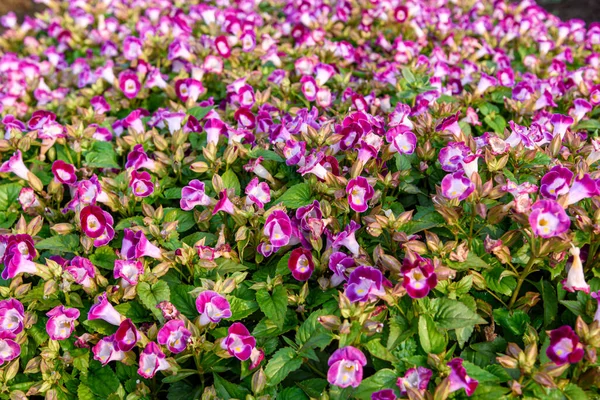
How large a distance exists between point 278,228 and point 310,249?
0.65 ft

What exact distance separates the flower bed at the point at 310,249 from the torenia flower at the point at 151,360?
1 cm

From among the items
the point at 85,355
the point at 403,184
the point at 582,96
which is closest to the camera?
the point at 85,355

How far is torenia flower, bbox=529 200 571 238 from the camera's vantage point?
1921 millimetres

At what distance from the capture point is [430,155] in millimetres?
2648

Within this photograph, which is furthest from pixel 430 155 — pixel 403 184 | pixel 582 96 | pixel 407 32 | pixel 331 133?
pixel 407 32

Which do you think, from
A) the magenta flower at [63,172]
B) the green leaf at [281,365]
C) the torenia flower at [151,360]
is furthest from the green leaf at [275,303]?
the magenta flower at [63,172]

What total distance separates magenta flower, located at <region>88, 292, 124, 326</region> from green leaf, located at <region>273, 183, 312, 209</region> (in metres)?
0.86

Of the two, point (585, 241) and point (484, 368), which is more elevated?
point (585, 241)

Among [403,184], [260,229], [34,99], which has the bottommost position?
[34,99]

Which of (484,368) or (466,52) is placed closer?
(484,368)

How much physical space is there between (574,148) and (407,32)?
7.94 ft

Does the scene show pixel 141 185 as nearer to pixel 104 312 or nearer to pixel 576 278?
pixel 104 312

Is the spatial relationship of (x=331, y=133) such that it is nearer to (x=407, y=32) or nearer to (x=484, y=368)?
(x=484, y=368)

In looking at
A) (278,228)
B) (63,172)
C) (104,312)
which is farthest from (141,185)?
(278,228)
